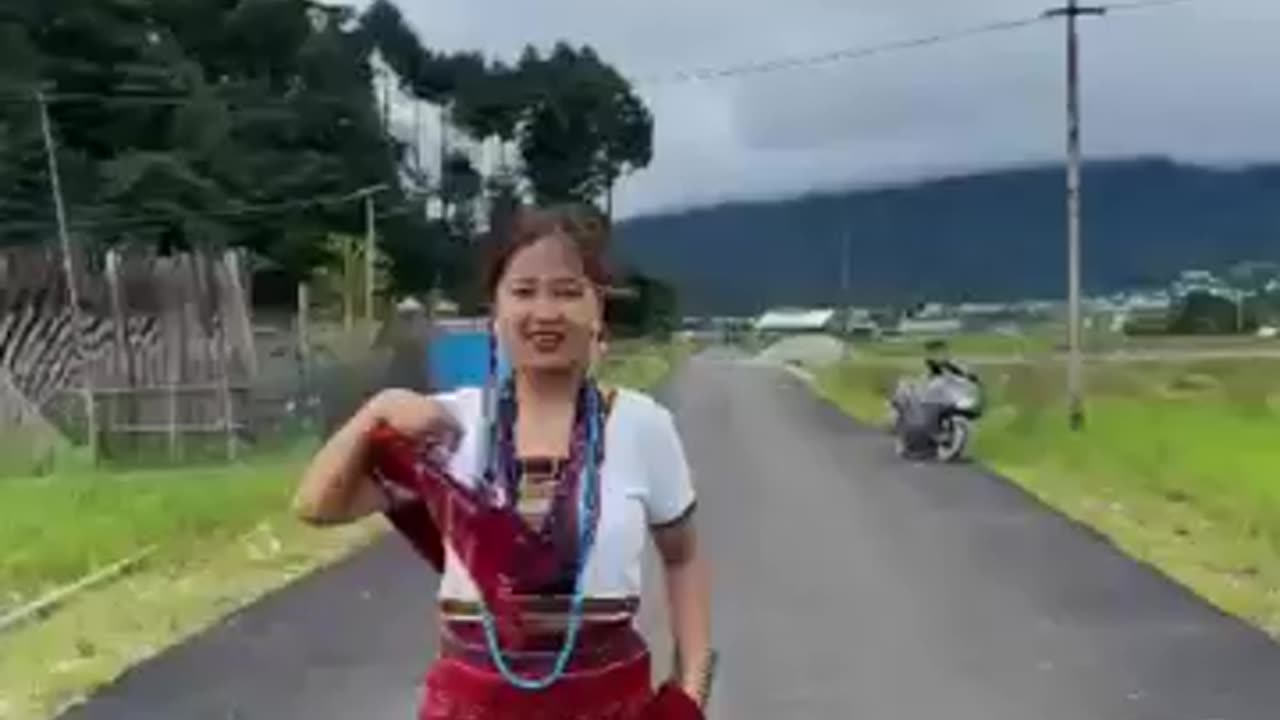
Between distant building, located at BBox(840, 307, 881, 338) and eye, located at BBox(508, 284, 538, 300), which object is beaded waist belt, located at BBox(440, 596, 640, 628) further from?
distant building, located at BBox(840, 307, 881, 338)

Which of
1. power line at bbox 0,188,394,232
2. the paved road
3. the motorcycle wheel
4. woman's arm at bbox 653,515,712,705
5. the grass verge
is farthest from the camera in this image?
power line at bbox 0,188,394,232

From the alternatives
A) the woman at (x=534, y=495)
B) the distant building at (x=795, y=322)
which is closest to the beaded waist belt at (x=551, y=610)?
the woman at (x=534, y=495)

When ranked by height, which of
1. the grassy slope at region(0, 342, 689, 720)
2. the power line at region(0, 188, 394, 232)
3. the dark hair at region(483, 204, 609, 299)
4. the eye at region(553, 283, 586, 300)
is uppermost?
the power line at region(0, 188, 394, 232)

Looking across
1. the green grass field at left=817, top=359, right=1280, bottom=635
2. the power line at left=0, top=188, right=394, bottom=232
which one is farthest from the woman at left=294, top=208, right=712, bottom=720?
the power line at left=0, top=188, right=394, bottom=232

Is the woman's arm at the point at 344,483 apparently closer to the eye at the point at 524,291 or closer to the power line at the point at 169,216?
the eye at the point at 524,291

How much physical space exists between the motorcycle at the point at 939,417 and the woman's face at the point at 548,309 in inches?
885

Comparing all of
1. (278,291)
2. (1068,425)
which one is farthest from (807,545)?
(278,291)

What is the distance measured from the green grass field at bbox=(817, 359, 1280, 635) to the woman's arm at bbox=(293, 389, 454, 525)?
8.96 m

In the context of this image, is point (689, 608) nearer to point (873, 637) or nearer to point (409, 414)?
point (409, 414)

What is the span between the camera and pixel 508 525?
3.41 meters

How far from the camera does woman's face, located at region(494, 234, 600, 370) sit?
3523mm

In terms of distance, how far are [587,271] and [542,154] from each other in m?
67.7

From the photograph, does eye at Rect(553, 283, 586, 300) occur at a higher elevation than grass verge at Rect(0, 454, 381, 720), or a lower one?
higher

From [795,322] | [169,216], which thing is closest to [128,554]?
[169,216]
